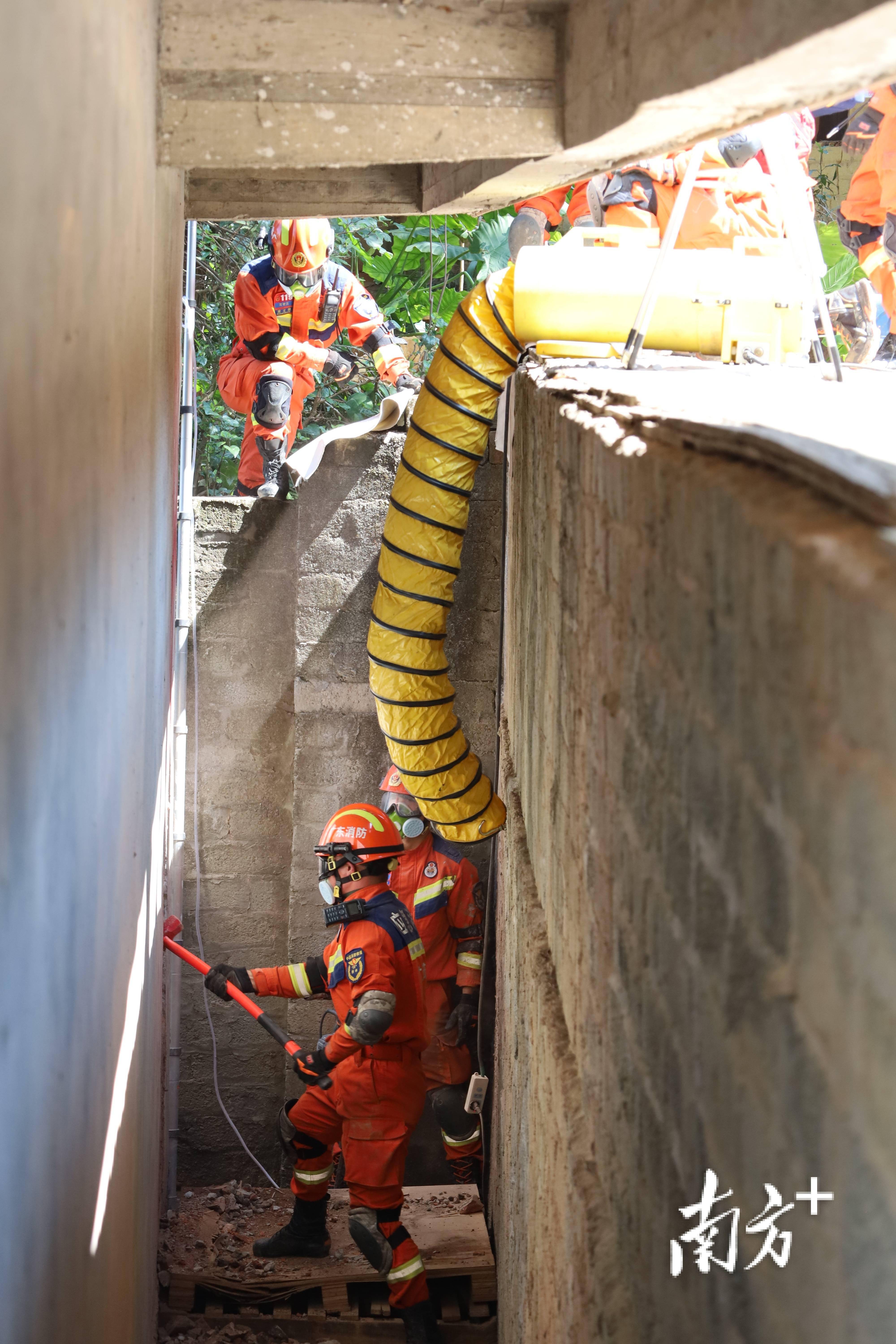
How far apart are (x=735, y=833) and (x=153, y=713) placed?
2.81 metres

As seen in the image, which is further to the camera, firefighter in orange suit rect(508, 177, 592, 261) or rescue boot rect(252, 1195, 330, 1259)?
firefighter in orange suit rect(508, 177, 592, 261)

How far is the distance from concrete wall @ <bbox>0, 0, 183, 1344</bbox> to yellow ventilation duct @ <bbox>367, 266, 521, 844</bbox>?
148 cm

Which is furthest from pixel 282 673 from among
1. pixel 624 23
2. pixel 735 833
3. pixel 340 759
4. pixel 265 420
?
pixel 735 833

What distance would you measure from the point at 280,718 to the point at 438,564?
1714mm

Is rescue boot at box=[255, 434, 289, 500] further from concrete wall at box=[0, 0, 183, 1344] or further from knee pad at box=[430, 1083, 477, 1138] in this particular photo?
knee pad at box=[430, 1083, 477, 1138]

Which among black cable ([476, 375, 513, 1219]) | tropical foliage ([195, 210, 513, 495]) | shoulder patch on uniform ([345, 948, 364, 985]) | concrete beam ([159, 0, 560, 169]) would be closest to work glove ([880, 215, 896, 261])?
black cable ([476, 375, 513, 1219])

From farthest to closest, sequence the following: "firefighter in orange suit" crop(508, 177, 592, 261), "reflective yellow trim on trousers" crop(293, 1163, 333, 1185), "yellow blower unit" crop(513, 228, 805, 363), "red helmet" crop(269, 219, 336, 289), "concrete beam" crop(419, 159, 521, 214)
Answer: "firefighter in orange suit" crop(508, 177, 592, 261)
"red helmet" crop(269, 219, 336, 289)
"reflective yellow trim on trousers" crop(293, 1163, 333, 1185)
"yellow blower unit" crop(513, 228, 805, 363)
"concrete beam" crop(419, 159, 521, 214)

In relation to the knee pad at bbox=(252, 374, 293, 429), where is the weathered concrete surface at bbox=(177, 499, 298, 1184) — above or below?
below

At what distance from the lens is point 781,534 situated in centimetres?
112

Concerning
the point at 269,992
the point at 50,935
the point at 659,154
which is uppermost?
the point at 659,154

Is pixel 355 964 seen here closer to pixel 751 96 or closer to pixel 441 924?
pixel 441 924

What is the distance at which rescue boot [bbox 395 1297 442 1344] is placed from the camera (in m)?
5.09

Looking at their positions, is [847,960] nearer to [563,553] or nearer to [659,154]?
[563,553]

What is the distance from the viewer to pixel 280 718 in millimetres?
6348
